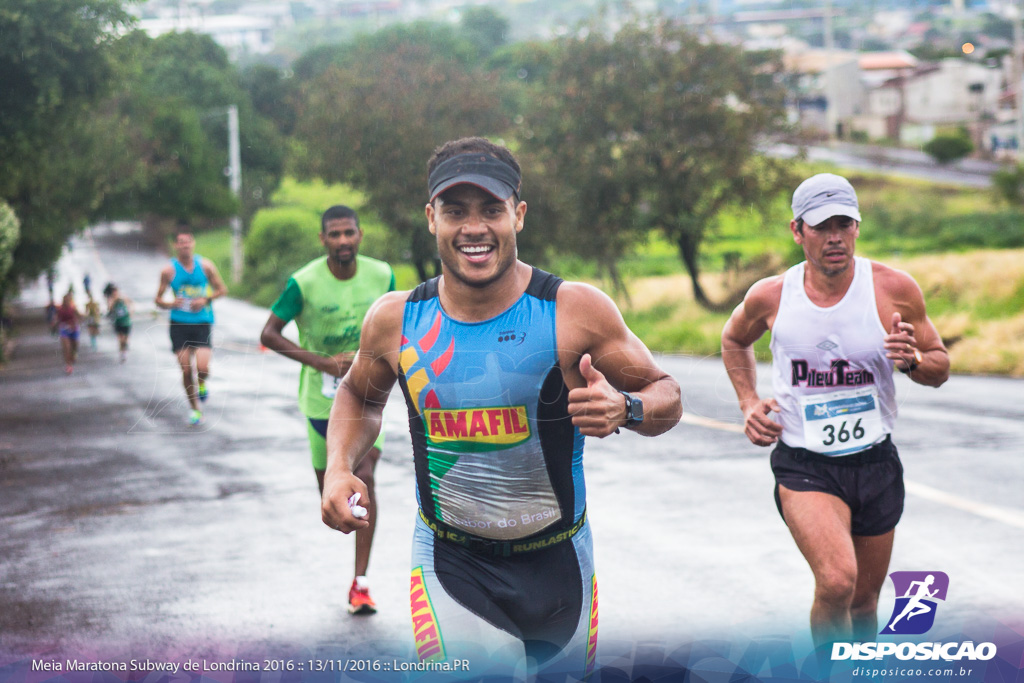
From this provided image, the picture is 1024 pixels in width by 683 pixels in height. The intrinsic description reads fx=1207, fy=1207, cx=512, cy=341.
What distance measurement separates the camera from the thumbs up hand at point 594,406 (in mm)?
3057

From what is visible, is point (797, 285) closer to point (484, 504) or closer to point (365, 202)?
point (484, 504)

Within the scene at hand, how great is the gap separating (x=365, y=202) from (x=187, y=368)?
1085 inches

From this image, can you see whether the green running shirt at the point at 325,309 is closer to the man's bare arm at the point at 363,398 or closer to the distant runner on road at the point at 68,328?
the man's bare arm at the point at 363,398

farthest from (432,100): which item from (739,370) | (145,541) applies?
(739,370)

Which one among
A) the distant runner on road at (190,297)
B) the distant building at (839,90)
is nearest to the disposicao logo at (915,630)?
the distant runner on road at (190,297)

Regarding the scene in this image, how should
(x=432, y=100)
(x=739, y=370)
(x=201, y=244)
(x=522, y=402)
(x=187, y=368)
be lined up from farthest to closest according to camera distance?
1. (x=201, y=244)
2. (x=432, y=100)
3. (x=187, y=368)
4. (x=739, y=370)
5. (x=522, y=402)

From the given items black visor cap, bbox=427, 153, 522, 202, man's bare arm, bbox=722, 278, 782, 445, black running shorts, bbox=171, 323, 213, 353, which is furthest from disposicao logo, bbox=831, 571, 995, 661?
black running shorts, bbox=171, 323, 213, 353

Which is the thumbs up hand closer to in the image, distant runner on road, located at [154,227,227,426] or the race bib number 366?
the race bib number 366

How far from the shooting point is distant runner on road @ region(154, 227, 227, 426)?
1271cm

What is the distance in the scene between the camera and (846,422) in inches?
186

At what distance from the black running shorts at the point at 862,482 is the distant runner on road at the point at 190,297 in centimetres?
882

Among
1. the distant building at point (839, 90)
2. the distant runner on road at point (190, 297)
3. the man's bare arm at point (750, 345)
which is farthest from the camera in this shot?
the distant building at point (839, 90)

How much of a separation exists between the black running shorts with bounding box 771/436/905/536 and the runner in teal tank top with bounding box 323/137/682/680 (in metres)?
1.43

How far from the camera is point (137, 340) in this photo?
31.6 meters
